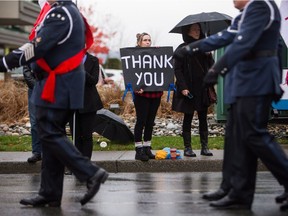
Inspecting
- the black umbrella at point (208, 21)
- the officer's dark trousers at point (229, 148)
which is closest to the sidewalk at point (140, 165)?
the black umbrella at point (208, 21)

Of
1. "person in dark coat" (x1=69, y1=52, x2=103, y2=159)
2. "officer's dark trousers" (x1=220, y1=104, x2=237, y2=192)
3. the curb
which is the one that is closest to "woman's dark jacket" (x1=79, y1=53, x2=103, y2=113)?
"person in dark coat" (x1=69, y1=52, x2=103, y2=159)

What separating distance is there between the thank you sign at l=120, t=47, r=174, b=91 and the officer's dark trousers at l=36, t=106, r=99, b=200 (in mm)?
3670

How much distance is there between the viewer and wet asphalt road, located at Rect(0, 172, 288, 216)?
6719 millimetres

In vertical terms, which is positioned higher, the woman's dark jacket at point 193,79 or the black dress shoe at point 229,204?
the woman's dark jacket at point 193,79

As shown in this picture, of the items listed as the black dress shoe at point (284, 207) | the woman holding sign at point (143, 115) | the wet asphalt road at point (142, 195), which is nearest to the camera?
the black dress shoe at point (284, 207)

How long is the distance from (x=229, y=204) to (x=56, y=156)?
5.53 feet

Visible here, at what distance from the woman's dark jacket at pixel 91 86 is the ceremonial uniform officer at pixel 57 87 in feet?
7.86

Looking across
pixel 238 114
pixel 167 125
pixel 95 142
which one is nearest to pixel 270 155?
pixel 238 114

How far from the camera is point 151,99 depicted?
10531 mm

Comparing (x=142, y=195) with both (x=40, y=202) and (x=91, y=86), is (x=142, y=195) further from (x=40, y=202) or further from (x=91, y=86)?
(x=91, y=86)

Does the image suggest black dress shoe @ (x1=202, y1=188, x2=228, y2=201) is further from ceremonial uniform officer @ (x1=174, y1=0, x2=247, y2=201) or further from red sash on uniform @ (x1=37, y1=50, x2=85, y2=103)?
red sash on uniform @ (x1=37, y1=50, x2=85, y2=103)

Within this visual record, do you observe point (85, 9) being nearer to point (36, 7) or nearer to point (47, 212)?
point (36, 7)

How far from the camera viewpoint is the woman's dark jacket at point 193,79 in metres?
10.5

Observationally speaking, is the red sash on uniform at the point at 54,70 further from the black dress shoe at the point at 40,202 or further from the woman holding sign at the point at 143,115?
the woman holding sign at the point at 143,115
